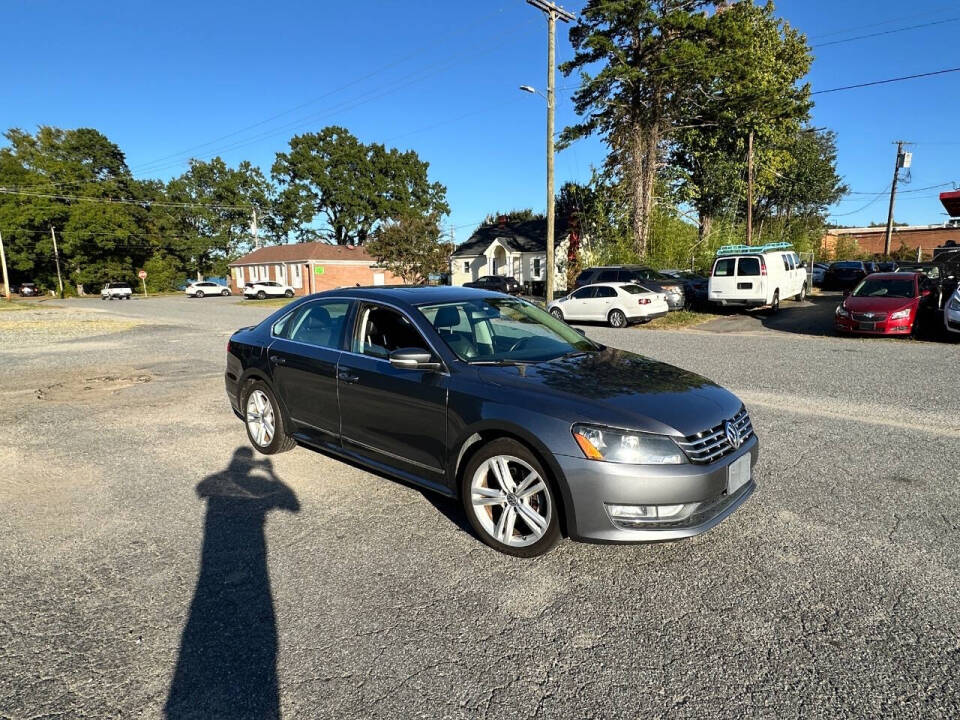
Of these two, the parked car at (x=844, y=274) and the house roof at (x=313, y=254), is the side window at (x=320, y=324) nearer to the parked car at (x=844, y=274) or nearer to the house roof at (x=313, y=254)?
the parked car at (x=844, y=274)

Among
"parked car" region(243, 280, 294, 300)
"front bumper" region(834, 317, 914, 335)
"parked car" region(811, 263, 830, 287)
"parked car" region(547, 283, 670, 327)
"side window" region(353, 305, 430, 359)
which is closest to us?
"side window" region(353, 305, 430, 359)

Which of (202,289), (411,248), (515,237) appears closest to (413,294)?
(411,248)

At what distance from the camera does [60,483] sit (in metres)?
4.72

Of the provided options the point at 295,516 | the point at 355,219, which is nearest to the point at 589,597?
the point at 295,516

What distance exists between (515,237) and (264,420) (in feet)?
126

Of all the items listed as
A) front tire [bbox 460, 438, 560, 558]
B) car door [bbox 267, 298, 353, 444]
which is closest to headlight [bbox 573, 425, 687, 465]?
front tire [bbox 460, 438, 560, 558]

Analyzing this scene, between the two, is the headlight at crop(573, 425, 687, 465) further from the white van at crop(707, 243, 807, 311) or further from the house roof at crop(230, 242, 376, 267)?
the house roof at crop(230, 242, 376, 267)

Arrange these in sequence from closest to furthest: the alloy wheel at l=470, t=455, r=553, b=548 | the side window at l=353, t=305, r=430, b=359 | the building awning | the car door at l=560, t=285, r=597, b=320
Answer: the alloy wheel at l=470, t=455, r=553, b=548 < the side window at l=353, t=305, r=430, b=359 < the building awning < the car door at l=560, t=285, r=597, b=320

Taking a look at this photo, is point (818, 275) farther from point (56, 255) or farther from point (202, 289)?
point (56, 255)

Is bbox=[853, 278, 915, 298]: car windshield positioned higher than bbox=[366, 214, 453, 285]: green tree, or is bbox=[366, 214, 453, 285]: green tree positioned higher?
bbox=[366, 214, 453, 285]: green tree

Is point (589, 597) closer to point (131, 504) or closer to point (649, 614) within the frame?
point (649, 614)

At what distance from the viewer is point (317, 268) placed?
53.4m

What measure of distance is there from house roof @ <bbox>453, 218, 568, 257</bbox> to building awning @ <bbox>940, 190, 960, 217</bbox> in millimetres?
24918

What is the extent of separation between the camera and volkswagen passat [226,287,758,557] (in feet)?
9.87
